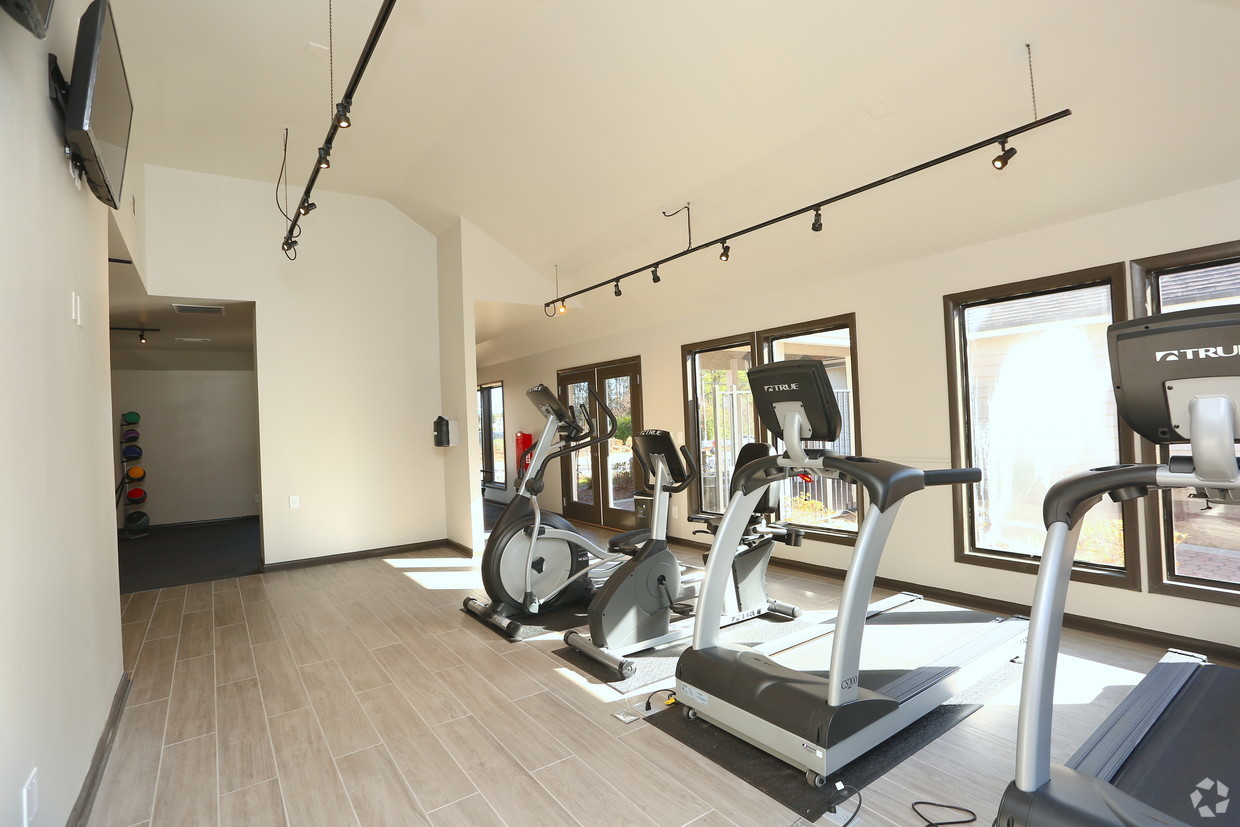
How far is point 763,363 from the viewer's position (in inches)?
189

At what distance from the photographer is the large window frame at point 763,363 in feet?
16.1

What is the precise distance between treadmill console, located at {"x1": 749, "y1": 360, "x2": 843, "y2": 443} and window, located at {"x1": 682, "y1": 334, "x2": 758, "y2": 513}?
3.33 m

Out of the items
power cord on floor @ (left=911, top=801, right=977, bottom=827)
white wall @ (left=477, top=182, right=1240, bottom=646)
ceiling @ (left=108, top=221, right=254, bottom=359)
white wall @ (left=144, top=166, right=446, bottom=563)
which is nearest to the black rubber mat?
power cord on floor @ (left=911, top=801, right=977, bottom=827)

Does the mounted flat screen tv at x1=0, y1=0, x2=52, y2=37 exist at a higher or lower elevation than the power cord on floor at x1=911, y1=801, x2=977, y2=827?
higher

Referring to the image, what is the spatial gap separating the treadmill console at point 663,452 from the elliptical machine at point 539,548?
1.28 feet

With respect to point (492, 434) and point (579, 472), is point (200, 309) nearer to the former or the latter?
point (579, 472)

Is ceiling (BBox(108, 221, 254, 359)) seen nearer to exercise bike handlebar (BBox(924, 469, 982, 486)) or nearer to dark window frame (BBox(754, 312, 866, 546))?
exercise bike handlebar (BBox(924, 469, 982, 486))

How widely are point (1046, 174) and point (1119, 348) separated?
2.61 meters

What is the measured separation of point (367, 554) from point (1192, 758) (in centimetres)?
633

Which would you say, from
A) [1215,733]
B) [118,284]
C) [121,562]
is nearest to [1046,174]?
[1215,733]

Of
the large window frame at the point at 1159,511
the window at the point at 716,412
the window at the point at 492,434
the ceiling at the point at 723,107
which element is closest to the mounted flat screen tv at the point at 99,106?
the ceiling at the point at 723,107

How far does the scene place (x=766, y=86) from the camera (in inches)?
142

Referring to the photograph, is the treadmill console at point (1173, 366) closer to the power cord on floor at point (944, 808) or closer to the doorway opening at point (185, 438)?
the power cord on floor at point (944, 808)

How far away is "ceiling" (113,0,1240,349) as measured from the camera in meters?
2.92
